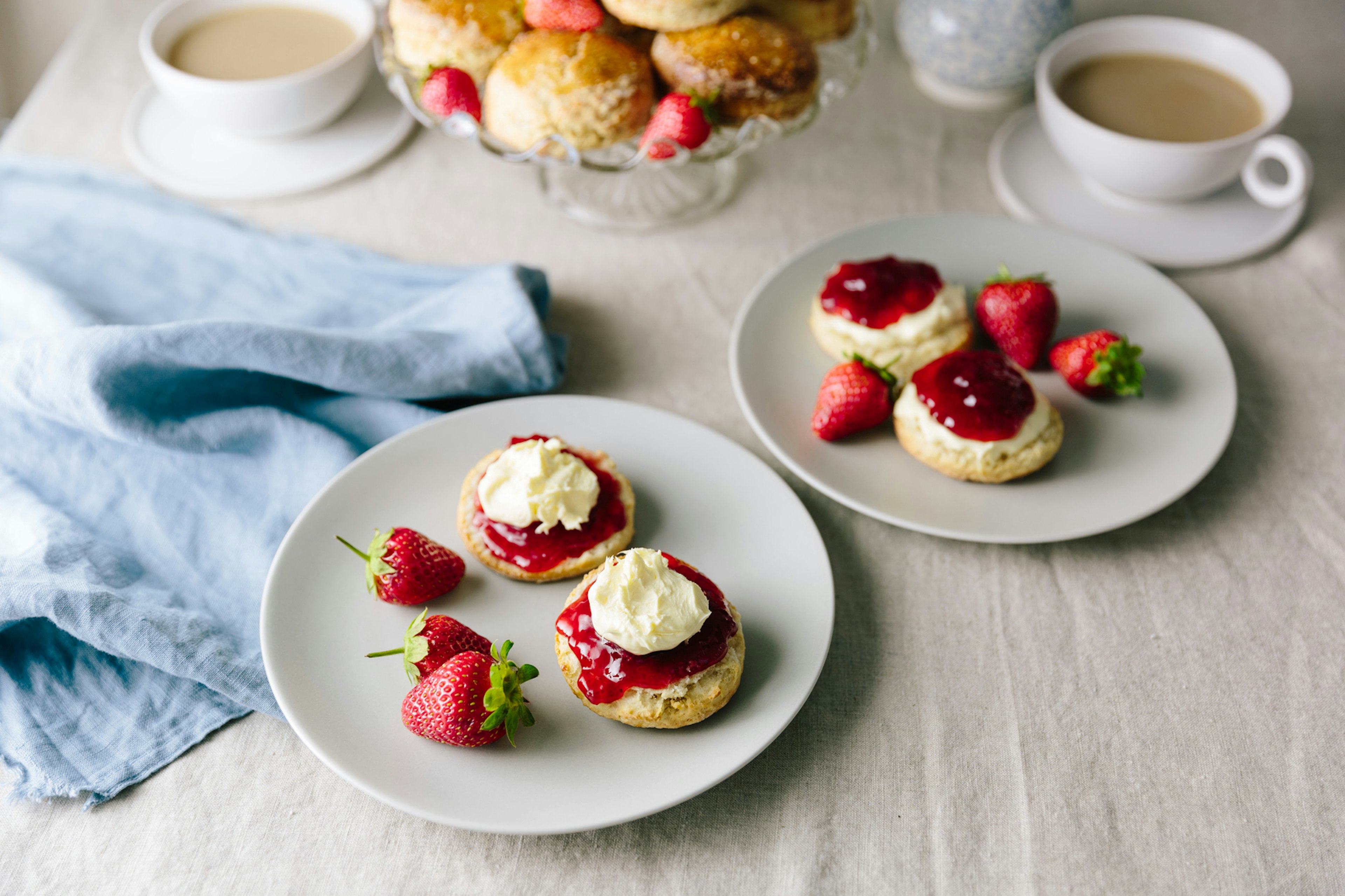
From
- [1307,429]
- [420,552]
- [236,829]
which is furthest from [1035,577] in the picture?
[236,829]

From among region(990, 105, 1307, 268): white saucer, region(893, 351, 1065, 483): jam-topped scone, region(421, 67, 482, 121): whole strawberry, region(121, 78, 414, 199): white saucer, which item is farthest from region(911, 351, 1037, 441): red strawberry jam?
region(121, 78, 414, 199): white saucer

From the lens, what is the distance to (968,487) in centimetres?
144

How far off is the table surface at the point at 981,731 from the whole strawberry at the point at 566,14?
0.44 metres

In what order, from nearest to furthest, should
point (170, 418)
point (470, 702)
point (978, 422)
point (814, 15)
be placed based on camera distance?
1. point (470, 702)
2. point (978, 422)
3. point (170, 418)
4. point (814, 15)

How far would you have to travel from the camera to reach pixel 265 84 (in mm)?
1870

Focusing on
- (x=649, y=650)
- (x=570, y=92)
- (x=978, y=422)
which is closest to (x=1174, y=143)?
(x=978, y=422)

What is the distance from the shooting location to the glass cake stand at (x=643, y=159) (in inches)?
61.9

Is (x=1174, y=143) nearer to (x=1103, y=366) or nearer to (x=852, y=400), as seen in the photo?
(x=1103, y=366)

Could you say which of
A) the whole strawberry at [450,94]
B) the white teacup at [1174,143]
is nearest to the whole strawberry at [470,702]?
the whole strawberry at [450,94]

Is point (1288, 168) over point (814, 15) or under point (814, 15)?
under

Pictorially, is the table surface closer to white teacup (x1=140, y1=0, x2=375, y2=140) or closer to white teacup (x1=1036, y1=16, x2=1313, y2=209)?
white teacup (x1=1036, y1=16, x2=1313, y2=209)

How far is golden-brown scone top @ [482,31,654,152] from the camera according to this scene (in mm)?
1528

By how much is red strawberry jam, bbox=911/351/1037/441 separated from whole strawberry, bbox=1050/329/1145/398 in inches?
5.4

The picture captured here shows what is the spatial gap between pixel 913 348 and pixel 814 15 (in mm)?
666
